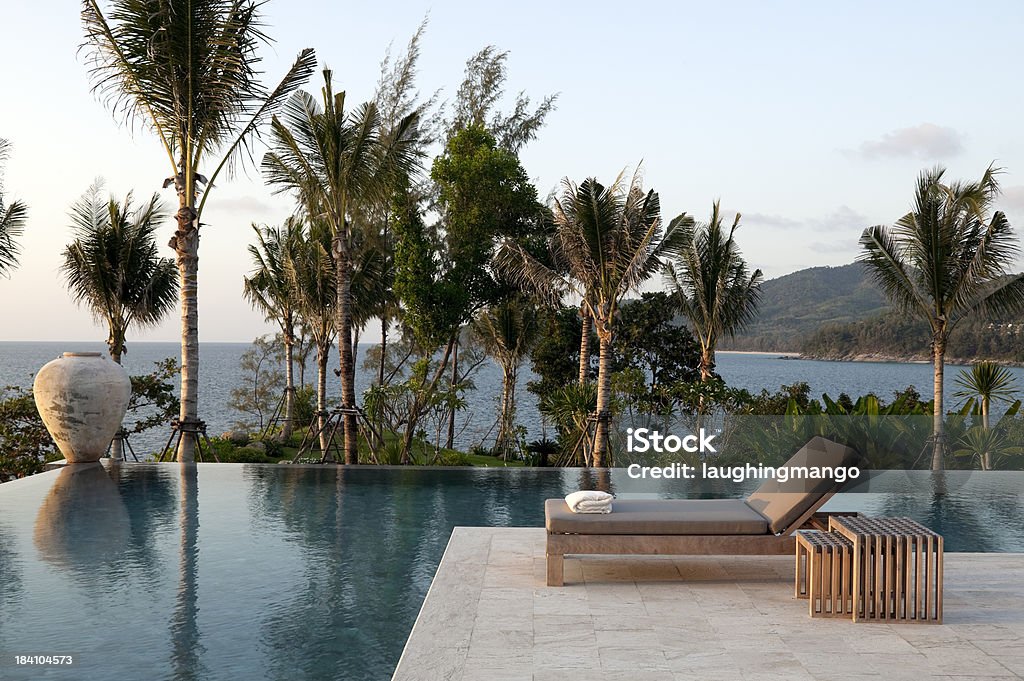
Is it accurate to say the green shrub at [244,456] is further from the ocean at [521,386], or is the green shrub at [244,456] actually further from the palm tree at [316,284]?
the ocean at [521,386]

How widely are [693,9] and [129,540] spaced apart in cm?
1238

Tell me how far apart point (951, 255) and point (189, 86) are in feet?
30.3

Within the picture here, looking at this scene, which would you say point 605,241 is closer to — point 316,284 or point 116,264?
point 316,284

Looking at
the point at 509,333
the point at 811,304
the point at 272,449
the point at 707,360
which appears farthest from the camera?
the point at 811,304

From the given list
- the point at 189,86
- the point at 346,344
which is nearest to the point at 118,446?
the point at 346,344

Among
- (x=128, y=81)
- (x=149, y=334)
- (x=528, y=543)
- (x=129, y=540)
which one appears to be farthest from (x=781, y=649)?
(x=149, y=334)

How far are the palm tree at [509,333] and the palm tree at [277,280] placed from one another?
154 inches

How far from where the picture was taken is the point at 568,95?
782 inches

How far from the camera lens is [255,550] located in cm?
617

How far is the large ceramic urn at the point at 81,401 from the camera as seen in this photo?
959 cm

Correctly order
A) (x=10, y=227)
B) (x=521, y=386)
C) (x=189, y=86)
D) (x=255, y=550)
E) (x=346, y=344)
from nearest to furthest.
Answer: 1. (x=255, y=550)
2. (x=189, y=86)
3. (x=346, y=344)
4. (x=10, y=227)
5. (x=521, y=386)

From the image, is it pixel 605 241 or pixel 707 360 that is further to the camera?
pixel 707 360

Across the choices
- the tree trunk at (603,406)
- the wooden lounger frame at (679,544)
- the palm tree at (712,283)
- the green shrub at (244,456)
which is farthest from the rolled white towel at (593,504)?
the palm tree at (712,283)

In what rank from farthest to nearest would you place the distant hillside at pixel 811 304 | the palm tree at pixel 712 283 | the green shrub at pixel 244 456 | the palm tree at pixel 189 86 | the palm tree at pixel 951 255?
the distant hillside at pixel 811 304 < the palm tree at pixel 712 283 < the green shrub at pixel 244 456 < the palm tree at pixel 951 255 < the palm tree at pixel 189 86
